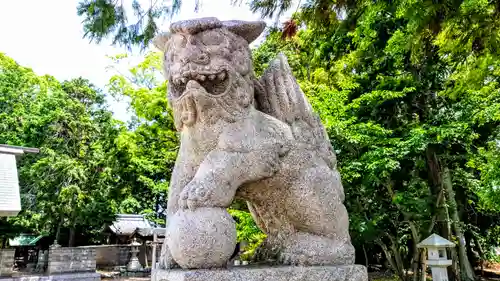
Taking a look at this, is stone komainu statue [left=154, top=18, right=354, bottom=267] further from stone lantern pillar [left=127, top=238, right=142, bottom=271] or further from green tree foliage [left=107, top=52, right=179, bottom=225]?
stone lantern pillar [left=127, top=238, right=142, bottom=271]

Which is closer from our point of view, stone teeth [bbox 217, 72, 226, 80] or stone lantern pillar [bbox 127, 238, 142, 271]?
stone teeth [bbox 217, 72, 226, 80]

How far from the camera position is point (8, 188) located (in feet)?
32.9

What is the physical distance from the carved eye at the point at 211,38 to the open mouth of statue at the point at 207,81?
6.5 inches

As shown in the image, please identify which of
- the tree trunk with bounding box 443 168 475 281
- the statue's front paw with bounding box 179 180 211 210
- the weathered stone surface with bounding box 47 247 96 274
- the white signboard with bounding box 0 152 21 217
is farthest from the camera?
the weathered stone surface with bounding box 47 247 96 274

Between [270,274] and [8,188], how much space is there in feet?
34.0

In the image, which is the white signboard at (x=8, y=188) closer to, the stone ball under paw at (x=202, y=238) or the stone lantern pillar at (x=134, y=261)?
the stone lantern pillar at (x=134, y=261)

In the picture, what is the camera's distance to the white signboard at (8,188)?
941cm

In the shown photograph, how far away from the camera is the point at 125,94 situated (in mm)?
11797

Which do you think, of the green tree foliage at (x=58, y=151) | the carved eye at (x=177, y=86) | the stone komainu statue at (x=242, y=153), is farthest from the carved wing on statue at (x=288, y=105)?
the green tree foliage at (x=58, y=151)

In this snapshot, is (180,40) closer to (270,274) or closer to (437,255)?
(270,274)

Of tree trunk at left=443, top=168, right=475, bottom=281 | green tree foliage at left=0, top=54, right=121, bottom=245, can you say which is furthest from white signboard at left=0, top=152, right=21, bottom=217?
tree trunk at left=443, top=168, right=475, bottom=281

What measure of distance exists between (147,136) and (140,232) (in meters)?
8.63

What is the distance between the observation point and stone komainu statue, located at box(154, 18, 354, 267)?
1914 millimetres

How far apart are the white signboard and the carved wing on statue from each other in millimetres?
9338
